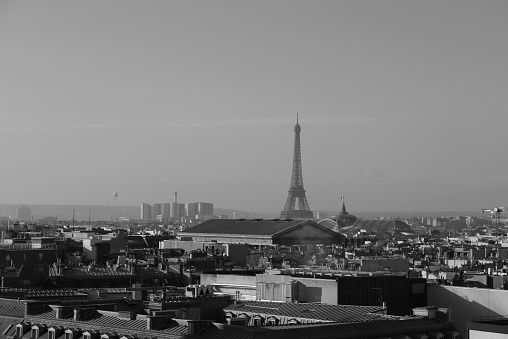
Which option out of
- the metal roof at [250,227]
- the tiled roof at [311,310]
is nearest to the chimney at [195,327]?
the tiled roof at [311,310]

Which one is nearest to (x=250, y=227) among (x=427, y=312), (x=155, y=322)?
(x=427, y=312)

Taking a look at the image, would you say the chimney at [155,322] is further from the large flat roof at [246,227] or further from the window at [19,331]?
the large flat roof at [246,227]

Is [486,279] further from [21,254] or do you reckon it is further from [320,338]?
[21,254]

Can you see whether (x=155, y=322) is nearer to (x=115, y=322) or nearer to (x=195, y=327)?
(x=195, y=327)

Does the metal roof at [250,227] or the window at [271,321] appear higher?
the metal roof at [250,227]

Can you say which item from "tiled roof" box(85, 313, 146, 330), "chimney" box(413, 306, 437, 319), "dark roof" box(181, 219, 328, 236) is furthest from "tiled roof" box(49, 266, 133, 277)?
"dark roof" box(181, 219, 328, 236)

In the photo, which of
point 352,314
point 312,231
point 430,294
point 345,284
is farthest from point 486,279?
point 312,231

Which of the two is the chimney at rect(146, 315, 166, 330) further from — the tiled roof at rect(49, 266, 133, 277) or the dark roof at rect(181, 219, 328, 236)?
the dark roof at rect(181, 219, 328, 236)
